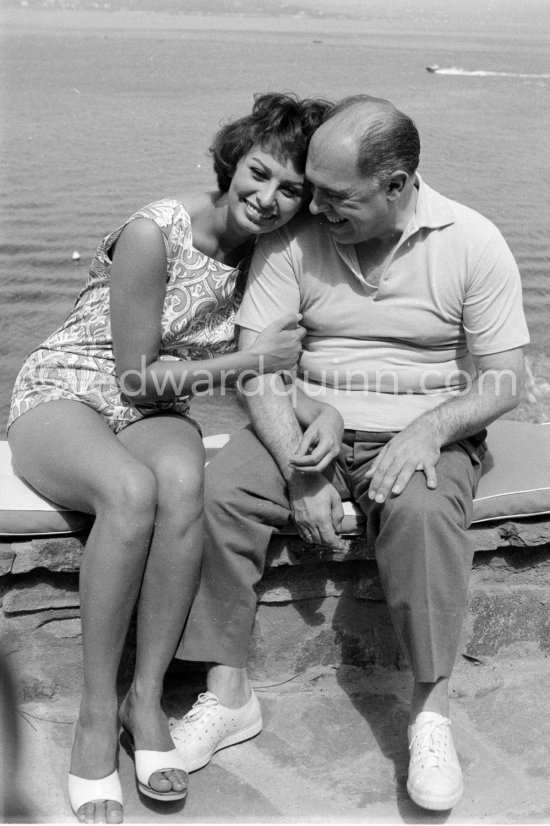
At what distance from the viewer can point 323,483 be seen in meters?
2.72

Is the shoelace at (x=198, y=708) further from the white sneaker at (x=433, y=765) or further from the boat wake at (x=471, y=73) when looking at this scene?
the boat wake at (x=471, y=73)

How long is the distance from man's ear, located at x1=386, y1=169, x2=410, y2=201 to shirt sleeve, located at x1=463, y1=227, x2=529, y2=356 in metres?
0.30

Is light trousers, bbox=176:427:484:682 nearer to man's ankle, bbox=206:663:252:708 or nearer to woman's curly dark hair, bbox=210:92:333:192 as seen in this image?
man's ankle, bbox=206:663:252:708

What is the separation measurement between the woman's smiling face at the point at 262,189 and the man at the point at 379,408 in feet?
0.25

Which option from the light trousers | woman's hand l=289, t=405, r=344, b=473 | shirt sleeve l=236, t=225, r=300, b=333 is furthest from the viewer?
shirt sleeve l=236, t=225, r=300, b=333

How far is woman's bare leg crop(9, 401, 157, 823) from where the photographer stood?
94.4 inches

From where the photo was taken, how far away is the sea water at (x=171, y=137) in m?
7.36

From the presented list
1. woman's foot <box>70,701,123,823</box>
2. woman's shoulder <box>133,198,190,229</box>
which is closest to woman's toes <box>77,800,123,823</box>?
woman's foot <box>70,701,123,823</box>

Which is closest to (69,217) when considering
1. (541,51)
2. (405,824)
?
(405,824)

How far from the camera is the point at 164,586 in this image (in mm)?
2482

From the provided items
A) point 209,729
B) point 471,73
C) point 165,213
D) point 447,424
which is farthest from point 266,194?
point 471,73

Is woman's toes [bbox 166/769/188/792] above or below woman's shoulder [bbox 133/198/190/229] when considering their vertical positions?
below

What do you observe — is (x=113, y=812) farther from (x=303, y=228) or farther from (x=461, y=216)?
(x=461, y=216)

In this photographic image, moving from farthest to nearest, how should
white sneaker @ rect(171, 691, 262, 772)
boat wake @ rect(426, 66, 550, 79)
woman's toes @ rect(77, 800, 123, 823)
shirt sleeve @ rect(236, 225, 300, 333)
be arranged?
boat wake @ rect(426, 66, 550, 79)
shirt sleeve @ rect(236, 225, 300, 333)
white sneaker @ rect(171, 691, 262, 772)
woman's toes @ rect(77, 800, 123, 823)
